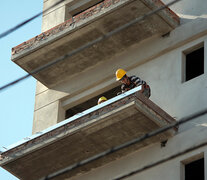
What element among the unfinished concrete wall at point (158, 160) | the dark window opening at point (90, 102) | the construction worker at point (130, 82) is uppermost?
the dark window opening at point (90, 102)

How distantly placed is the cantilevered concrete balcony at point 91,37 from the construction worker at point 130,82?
1.77m

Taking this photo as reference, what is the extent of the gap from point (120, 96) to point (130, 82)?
0.97 meters

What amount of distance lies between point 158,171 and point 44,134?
12.0 ft

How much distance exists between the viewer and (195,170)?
17.4m

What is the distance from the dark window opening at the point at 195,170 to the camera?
683 inches

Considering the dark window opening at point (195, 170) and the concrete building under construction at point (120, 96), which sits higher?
the concrete building under construction at point (120, 96)

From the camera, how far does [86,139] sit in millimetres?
18812

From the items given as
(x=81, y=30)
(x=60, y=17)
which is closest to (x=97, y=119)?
(x=81, y=30)

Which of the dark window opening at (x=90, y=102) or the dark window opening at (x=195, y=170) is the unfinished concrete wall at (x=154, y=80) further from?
the dark window opening at (x=195, y=170)

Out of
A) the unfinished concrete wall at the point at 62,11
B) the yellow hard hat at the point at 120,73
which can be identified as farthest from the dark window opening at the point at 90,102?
the unfinished concrete wall at the point at 62,11

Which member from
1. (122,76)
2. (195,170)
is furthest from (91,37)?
(195,170)

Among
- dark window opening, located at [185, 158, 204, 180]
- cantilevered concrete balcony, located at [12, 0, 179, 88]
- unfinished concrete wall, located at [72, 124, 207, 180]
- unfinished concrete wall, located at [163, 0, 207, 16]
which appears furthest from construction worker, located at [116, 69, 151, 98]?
unfinished concrete wall, located at [163, 0, 207, 16]

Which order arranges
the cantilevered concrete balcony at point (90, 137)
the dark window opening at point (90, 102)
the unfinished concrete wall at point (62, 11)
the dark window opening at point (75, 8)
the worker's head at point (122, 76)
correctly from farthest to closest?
the unfinished concrete wall at point (62, 11)
the dark window opening at point (75, 8)
the dark window opening at point (90, 102)
the worker's head at point (122, 76)
the cantilevered concrete balcony at point (90, 137)

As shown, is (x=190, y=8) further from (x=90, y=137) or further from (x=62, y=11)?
(x=62, y=11)
